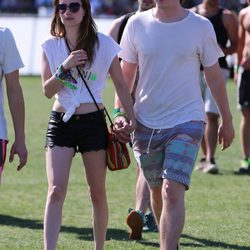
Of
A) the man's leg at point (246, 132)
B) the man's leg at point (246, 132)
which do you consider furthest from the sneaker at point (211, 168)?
the man's leg at point (246, 132)

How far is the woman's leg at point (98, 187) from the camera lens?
20.6 ft

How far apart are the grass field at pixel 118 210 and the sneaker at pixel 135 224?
0.07 m

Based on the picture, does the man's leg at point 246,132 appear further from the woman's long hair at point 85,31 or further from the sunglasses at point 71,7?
the sunglasses at point 71,7

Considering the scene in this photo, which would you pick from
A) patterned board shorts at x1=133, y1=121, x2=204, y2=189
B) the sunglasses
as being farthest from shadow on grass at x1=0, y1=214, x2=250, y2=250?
the sunglasses

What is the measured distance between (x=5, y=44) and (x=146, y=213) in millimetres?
2695

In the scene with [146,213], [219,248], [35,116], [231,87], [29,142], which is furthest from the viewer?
[231,87]

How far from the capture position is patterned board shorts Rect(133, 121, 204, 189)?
6.07 meters

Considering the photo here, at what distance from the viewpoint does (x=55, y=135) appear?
6.26 metres

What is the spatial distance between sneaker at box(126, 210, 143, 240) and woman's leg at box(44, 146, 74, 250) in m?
1.19

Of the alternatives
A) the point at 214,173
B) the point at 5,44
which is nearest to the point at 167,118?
the point at 5,44

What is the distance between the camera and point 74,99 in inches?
244

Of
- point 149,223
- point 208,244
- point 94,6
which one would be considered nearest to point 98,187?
point 208,244

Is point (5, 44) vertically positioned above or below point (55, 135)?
above

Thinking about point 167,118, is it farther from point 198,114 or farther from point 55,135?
point 55,135
